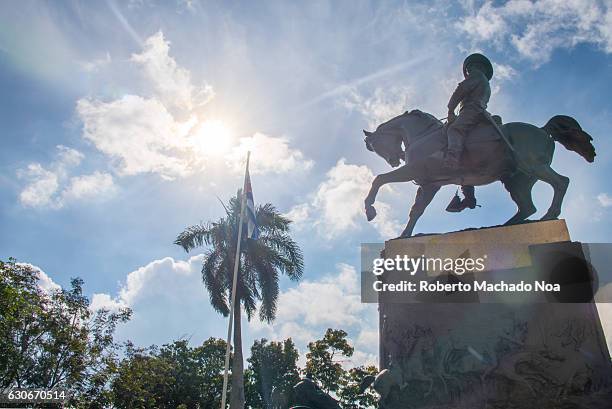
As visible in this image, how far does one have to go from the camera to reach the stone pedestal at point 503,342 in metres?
6.24

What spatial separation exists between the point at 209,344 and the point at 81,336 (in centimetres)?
1819

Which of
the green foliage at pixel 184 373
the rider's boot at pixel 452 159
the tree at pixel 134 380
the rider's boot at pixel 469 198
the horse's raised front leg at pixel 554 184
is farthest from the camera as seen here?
the green foliage at pixel 184 373

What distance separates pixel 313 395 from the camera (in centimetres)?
731

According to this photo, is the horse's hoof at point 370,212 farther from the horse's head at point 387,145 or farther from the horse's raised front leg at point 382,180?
the horse's head at point 387,145

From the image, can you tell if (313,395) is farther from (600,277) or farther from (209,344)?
(209,344)

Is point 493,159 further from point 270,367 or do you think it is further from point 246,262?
point 270,367

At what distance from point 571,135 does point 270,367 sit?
89.9 ft

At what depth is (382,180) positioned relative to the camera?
30.2 feet

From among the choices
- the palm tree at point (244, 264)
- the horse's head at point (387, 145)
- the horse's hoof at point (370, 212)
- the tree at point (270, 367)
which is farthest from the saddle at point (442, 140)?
the tree at point (270, 367)

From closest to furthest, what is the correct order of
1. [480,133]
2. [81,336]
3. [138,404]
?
[480,133] < [81,336] < [138,404]

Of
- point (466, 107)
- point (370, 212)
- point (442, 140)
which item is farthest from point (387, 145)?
point (466, 107)

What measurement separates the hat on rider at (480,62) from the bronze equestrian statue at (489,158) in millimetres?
1044

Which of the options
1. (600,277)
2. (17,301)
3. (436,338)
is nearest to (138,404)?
(17,301)

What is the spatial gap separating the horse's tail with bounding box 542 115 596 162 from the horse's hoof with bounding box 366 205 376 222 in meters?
3.40
